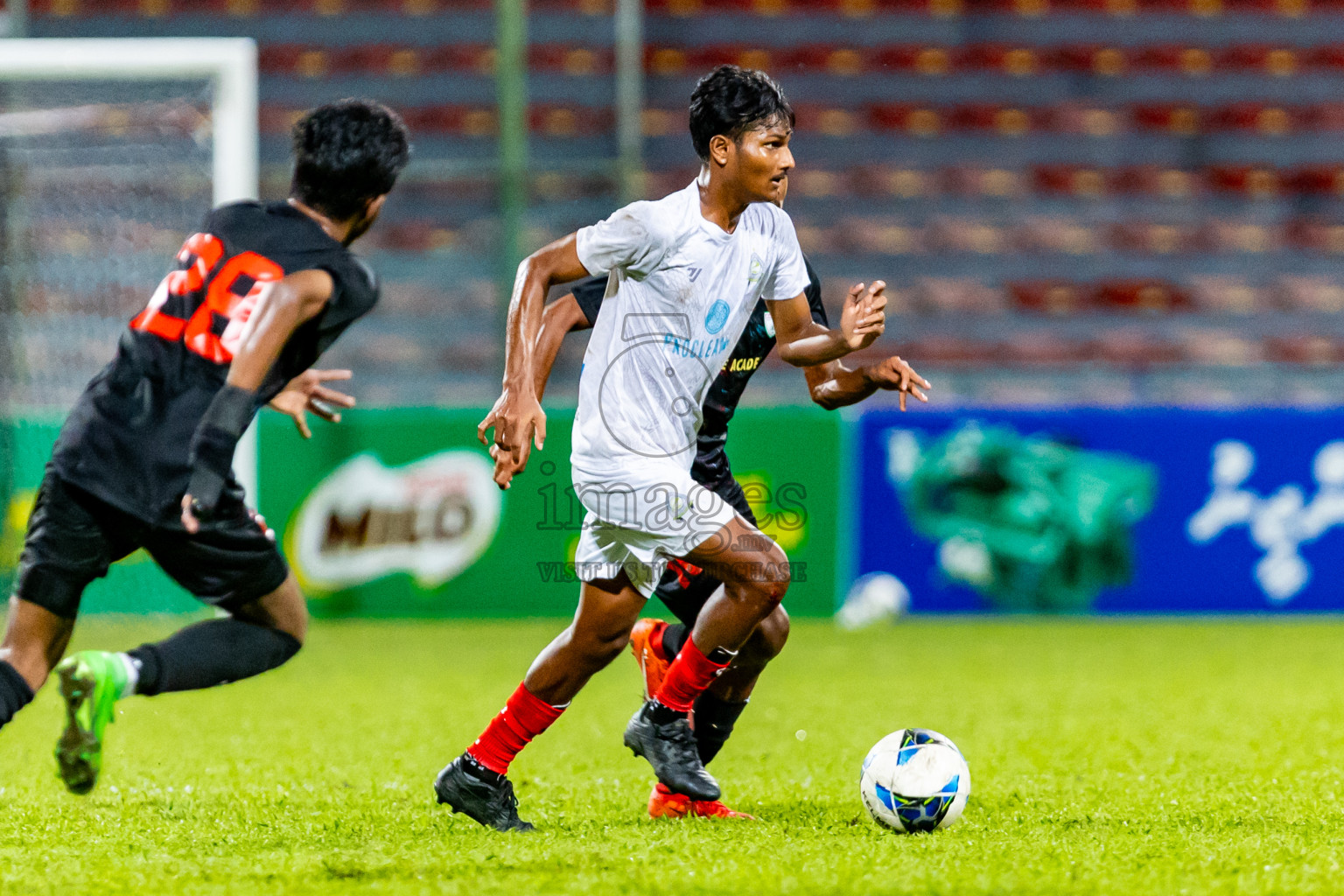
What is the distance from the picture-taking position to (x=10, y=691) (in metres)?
3.28

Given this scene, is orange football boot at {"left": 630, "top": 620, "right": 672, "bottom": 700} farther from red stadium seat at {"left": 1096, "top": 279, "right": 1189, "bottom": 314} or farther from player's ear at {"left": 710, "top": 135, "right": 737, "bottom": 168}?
red stadium seat at {"left": 1096, "top": 279, "right": 1189, "bottom": 314}

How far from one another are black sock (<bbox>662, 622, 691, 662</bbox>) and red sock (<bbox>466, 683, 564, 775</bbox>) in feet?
1.86

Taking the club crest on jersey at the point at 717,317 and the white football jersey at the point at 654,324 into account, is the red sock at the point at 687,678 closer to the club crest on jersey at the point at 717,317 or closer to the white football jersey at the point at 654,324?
the white football jersey at the point at 654,324

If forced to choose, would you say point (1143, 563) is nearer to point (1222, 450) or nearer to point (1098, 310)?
point (1222, 450)

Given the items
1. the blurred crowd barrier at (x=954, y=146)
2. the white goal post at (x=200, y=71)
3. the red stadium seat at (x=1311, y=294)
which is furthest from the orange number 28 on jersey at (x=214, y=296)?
the red stadium seat at (x=1311, y=294)

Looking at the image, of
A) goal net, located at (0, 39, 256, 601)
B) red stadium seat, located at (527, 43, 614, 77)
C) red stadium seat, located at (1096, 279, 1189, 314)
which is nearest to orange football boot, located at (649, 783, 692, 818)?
goal net, located at (0, 39, 256, 601)

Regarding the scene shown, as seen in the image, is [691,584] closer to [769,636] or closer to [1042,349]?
[769,636]

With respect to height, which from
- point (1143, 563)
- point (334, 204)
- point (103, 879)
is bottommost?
point (1143, 563)

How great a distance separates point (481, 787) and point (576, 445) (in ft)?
2.62

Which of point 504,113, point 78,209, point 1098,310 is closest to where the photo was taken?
point 78,209

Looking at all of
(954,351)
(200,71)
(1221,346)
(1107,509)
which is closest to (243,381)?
(200,71)

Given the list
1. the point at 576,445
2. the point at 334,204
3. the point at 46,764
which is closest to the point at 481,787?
the point at 576,445

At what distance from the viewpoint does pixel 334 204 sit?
3502mm

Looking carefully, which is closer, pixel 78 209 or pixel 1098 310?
pixel 78 209
